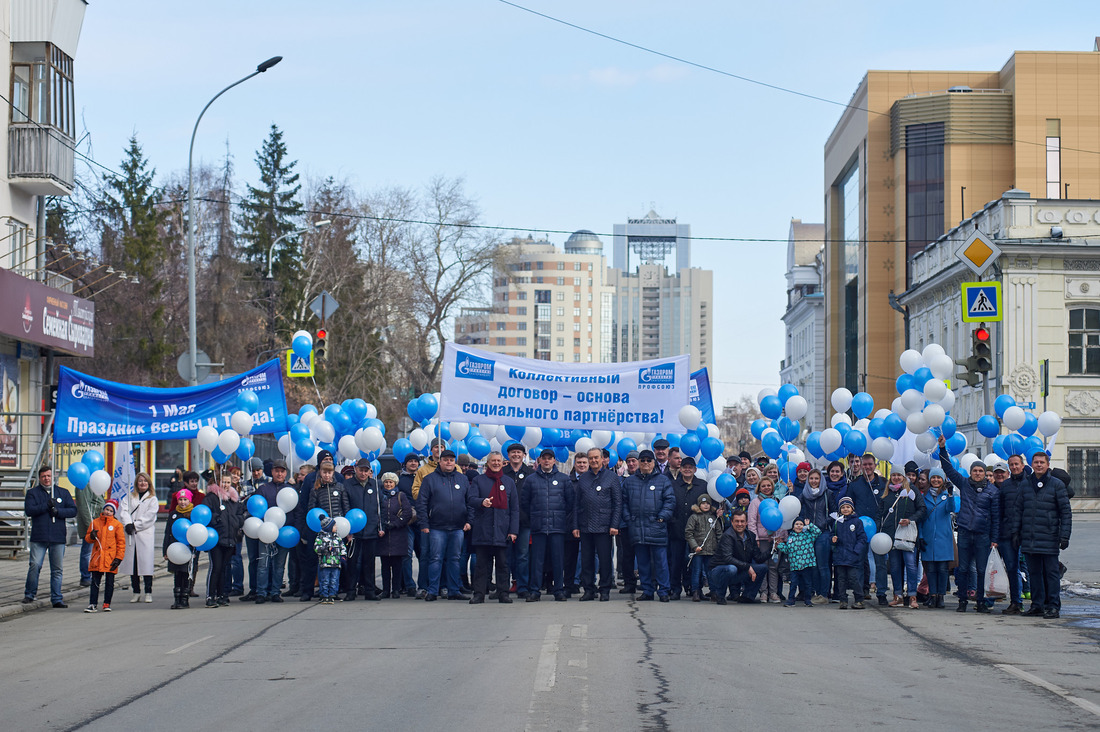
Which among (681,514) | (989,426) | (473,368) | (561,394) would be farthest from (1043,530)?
(473,368)

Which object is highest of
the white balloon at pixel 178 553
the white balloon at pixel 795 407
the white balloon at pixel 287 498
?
the white balloon at pixel 795 407

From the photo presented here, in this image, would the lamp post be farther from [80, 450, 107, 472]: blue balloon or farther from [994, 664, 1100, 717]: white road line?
[994, 664, 1100, 717]: white road line

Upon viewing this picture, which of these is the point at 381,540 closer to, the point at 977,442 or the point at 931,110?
the point at 977,442

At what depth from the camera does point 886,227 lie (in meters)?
69.5

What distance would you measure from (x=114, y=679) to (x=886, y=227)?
209 ft

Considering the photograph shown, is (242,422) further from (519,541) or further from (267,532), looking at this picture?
(519,541)

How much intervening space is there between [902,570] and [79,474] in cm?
1034

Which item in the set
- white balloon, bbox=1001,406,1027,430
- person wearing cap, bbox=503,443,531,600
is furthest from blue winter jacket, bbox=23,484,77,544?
white balloon, bbox=1001,406,1027,430

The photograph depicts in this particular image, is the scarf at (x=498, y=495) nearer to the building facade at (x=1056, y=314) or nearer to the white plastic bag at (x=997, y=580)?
the white plastic bag at (x=997, y=580)

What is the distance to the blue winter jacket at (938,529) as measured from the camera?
51.3ft

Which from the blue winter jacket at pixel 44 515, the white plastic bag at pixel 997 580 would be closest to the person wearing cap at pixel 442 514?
the blue winter jacket at pixel 44 515

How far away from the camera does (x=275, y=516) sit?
1585 centimetres

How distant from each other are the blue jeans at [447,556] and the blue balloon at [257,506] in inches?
81.4

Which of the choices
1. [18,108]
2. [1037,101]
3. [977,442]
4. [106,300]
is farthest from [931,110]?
[18,108]
